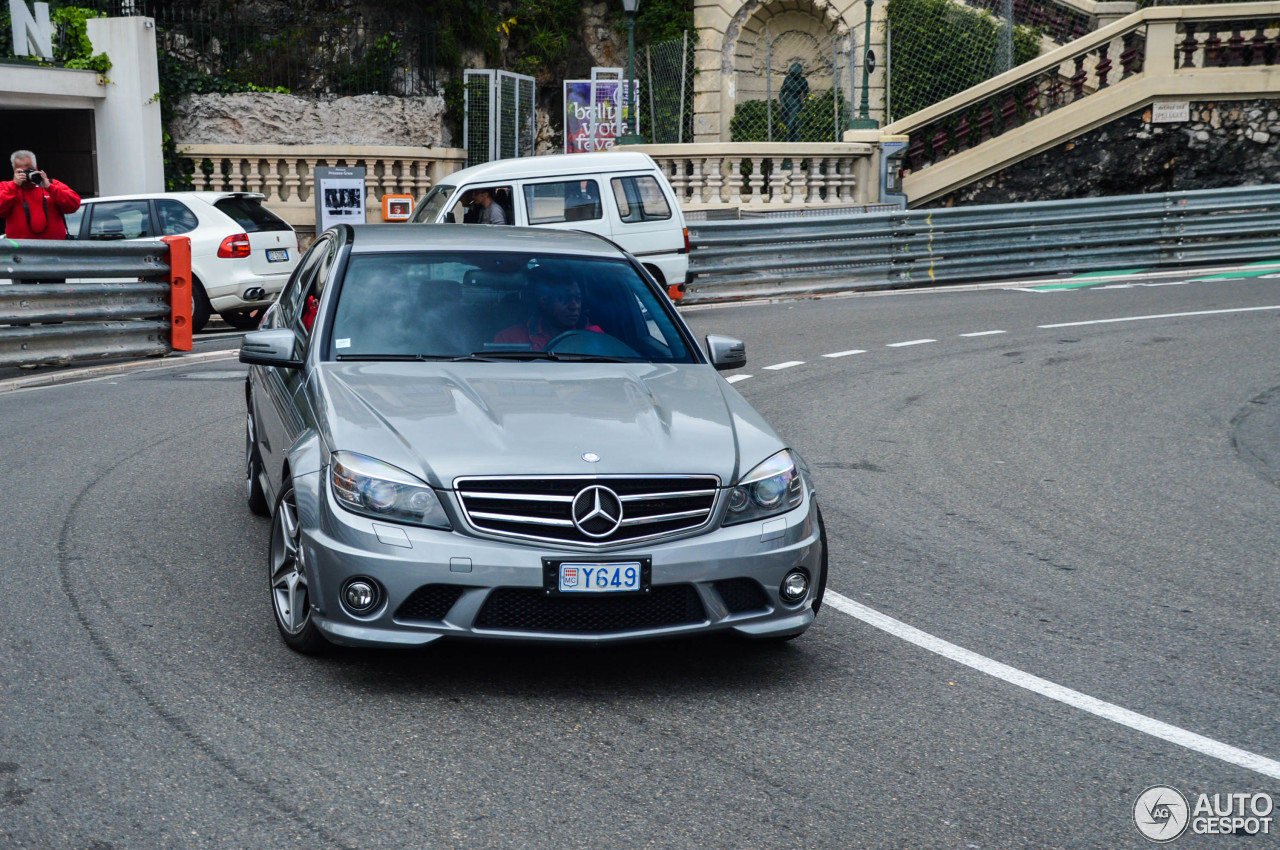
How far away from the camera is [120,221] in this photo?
16.5 metres

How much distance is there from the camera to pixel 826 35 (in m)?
35.7

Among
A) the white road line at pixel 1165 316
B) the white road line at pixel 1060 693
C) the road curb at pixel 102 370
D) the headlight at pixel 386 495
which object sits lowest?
the white road line at pixel 1060 693

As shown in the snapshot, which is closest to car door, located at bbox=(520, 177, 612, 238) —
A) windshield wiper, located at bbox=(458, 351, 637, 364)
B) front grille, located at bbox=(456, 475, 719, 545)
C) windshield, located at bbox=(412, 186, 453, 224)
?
windshield, located at bbox=(412, 186, 453, 224)

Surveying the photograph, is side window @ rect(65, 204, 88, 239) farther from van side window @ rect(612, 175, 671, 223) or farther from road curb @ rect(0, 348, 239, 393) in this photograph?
van side window @ rect(612, 175, 671, 223)

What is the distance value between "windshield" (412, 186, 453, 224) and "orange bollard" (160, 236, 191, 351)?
2830mm

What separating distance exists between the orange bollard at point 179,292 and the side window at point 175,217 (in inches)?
92.0

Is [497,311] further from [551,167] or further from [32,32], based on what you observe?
[32,32]

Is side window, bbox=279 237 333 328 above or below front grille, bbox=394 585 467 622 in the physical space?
above

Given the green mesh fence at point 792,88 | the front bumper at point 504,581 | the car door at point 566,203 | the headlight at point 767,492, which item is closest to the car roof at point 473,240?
the front bumper at point 504,581

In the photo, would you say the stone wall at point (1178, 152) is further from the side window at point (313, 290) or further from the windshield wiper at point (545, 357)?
the windshield wiper at point (545, 357)

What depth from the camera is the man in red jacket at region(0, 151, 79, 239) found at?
552 inches

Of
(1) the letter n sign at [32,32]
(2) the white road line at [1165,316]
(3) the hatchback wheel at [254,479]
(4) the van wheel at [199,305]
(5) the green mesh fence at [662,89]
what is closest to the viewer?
(3) the hatchback wheel at [254,479]

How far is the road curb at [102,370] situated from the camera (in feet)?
40.2

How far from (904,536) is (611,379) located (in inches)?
89.1
